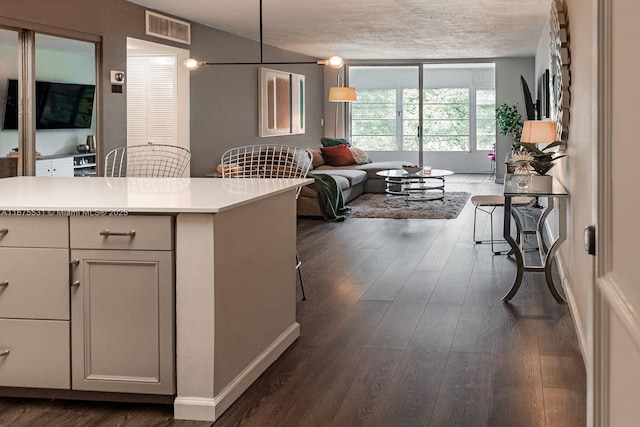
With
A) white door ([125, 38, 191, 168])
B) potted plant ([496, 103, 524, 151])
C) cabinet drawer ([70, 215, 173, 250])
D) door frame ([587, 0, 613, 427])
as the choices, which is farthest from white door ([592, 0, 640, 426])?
potted plant ([496, 103, 524, 151])

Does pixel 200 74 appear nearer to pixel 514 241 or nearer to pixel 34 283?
pixel 514 241

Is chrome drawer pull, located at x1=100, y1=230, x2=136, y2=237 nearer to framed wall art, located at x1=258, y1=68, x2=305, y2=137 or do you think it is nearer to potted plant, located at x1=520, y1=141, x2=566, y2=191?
potted plant, located at x1=520, y1=141, x2=566, y2=191

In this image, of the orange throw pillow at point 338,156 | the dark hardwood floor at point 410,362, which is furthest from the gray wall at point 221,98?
the dark hardwood floor at point 410,362

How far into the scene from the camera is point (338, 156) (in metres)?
13.2

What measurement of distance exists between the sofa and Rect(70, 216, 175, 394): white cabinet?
6.48 metres

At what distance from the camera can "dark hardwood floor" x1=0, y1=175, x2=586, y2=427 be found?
10.4ft

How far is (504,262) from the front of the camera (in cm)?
662

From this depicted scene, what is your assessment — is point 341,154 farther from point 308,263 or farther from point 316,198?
point 308,263

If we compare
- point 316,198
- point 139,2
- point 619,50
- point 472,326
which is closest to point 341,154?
point 316,198

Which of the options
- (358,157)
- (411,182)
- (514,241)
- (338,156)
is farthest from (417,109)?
(514,241)

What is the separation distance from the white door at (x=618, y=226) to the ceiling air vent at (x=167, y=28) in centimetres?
748

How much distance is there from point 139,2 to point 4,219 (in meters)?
5.25

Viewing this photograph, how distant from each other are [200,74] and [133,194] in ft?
21.0

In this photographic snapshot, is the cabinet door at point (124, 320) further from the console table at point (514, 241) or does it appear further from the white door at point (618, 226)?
the console table at point (514, 241)
